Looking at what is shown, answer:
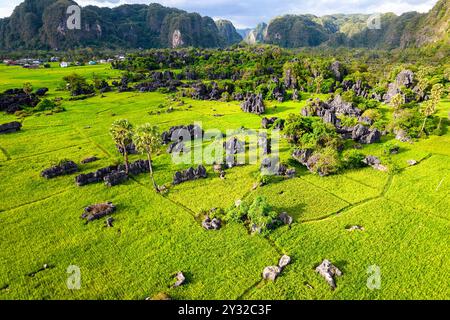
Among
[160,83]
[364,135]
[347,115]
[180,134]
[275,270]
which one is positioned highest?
[160,83]

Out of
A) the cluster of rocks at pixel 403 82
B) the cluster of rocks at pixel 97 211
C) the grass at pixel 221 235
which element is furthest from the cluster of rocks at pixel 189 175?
the cluster of rocks at pixel 403 82

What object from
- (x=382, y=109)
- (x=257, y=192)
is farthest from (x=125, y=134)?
(x=382, y=109)

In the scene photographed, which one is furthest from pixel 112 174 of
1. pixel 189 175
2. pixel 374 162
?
pixel 374 162

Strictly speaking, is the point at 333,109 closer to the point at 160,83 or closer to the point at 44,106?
the point at 160,83

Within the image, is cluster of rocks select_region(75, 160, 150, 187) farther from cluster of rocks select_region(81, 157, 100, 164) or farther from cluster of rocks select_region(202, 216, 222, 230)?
cluster of rocks select_region(202, 216, 222, 230)
